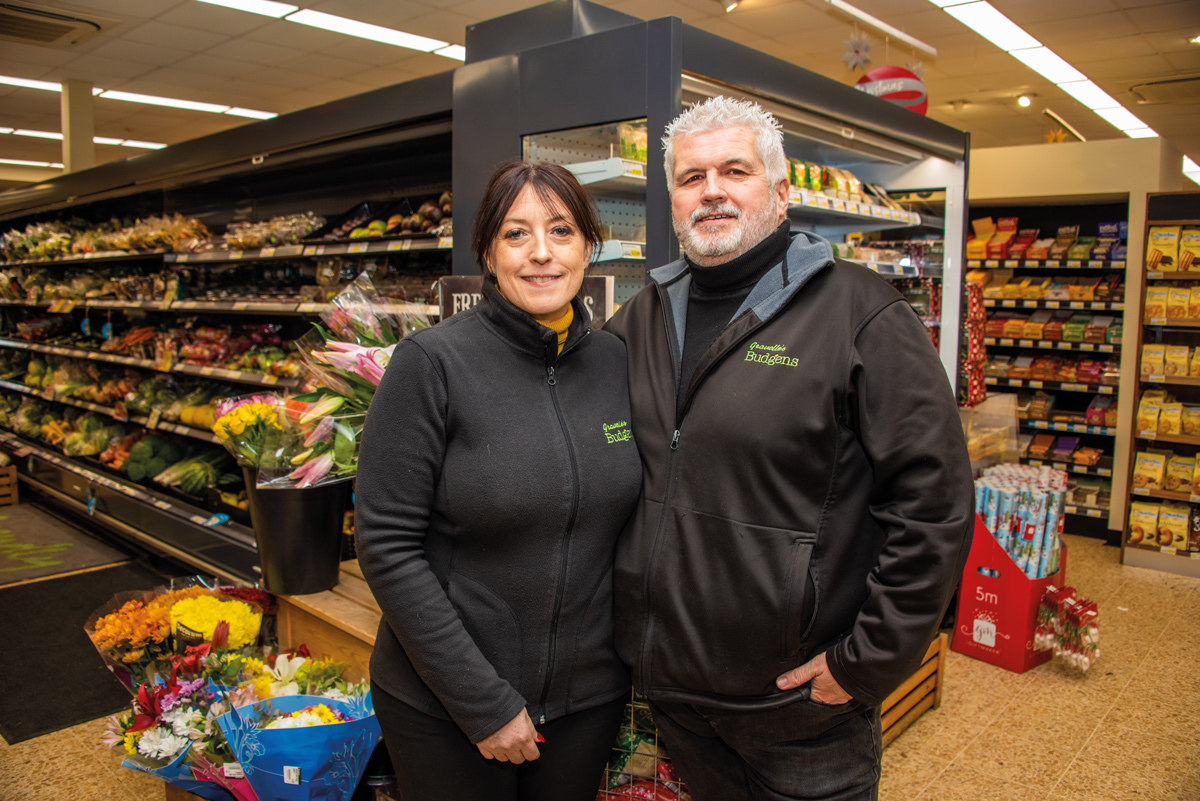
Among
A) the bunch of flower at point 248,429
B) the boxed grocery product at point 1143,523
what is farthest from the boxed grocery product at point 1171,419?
the bunch of flower at point 248,429

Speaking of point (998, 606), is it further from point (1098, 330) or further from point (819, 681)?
point (1098, 330)

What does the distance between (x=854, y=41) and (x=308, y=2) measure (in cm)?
442

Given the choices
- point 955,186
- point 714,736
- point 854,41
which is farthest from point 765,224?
point 854,41

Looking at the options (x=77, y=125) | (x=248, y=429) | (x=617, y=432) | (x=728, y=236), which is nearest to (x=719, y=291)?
(x=728, y=236)

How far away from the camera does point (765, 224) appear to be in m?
1.54

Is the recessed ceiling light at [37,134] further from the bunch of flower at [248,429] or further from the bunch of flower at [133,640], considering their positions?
the bunch of flower at [133,640]

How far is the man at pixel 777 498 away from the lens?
1.31m

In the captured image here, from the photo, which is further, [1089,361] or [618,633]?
[1089,361]

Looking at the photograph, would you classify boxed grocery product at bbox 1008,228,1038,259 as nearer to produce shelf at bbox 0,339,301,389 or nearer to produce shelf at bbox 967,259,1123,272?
produce shelf at bbox 967,259,1123,272

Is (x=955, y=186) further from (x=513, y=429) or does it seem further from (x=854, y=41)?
(x=513, y=429)

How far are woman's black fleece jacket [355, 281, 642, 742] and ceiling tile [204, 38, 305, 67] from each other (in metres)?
7.35

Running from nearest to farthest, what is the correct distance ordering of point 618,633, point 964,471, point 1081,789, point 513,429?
point 964,471 < point 513,429 < point 618,633 < point 1081,789

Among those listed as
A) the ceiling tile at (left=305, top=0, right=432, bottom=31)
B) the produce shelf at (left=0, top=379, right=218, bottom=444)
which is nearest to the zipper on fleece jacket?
the produce shelf at (left=0, top=379, right=218, bottom=444)

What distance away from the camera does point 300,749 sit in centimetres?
186
